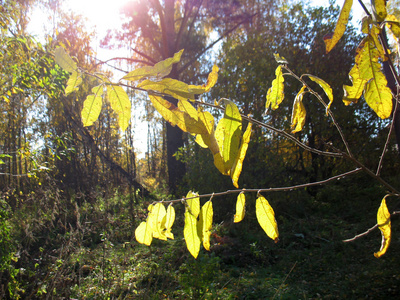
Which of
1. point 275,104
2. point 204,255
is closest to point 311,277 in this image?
point 204,255

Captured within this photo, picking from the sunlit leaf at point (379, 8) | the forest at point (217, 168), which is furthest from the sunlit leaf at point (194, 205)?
the sunlit leaf at point (379, 8)

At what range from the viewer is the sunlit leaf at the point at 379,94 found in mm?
411

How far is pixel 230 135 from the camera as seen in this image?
1.33ft

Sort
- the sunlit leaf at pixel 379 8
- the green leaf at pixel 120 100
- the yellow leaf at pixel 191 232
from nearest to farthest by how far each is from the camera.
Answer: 1. the sunlit leaf at pixel 379 8
2. the green leaf at pixel 120 100
3. the yellow leaf at pixel 191 232

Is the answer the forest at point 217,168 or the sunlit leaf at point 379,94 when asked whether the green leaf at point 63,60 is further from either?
the sunlit leaf at point 379,94

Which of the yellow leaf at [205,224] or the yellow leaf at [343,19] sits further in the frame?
the yellow leaf at [205,224]

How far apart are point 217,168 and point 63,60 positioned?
34 centimetres

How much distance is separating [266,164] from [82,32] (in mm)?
4319

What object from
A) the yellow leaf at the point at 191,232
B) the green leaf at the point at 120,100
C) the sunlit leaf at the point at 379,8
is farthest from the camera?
the yellow leaf at the point at 191,232

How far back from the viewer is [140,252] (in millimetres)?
3766

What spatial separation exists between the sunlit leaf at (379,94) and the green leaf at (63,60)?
17.9 inches

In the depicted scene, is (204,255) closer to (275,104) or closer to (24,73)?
(24,73)

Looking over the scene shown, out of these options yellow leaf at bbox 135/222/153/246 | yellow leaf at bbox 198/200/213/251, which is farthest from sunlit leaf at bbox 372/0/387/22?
yellow leaf at bbox 135/222/153/246

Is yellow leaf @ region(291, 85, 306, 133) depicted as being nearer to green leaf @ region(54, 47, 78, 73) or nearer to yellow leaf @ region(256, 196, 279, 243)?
yellow leaf @ region(256, 196, 279, 243)
